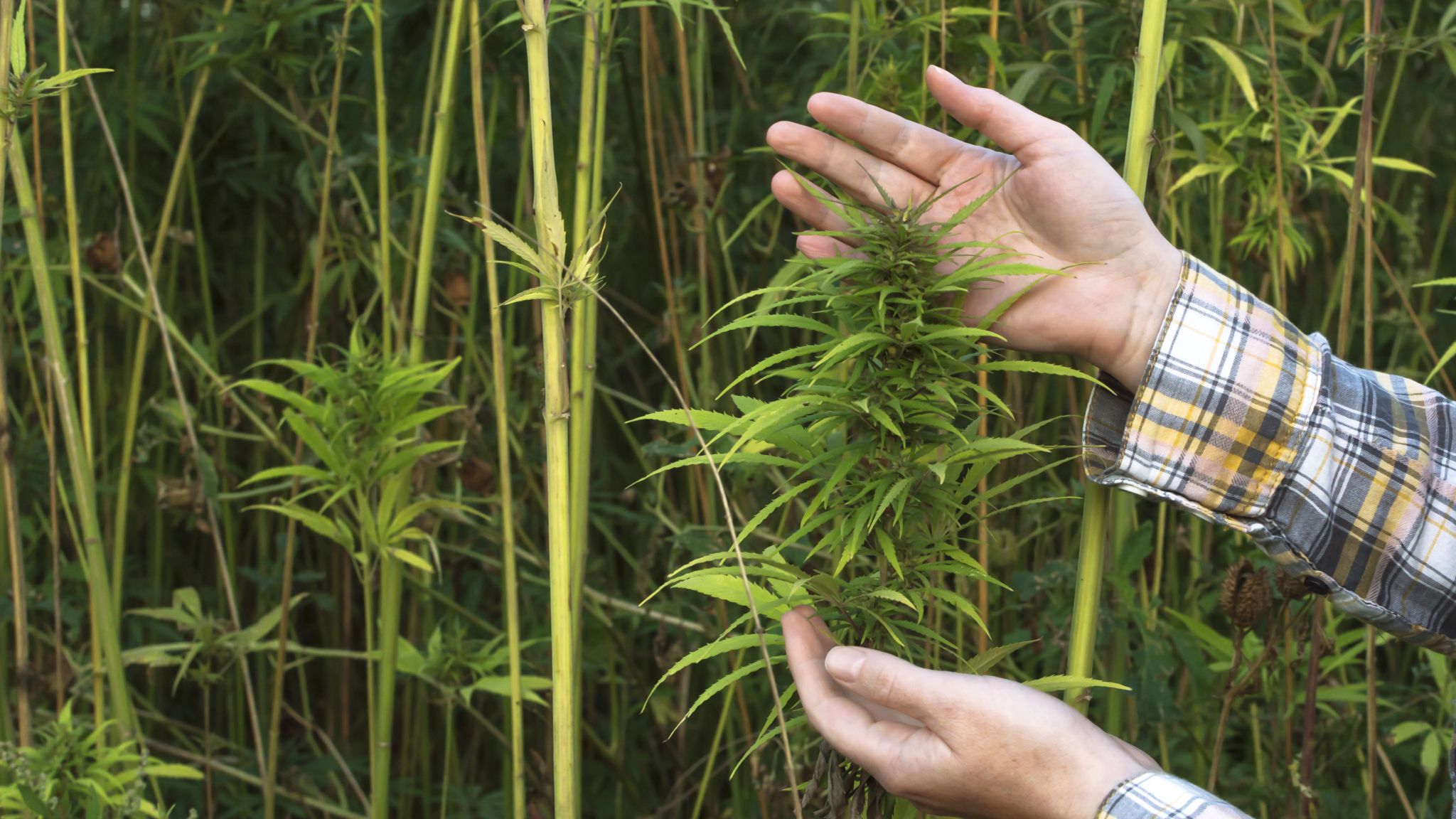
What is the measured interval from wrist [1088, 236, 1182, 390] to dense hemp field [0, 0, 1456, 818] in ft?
0.23

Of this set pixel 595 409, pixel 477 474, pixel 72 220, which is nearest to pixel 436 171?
pixel 72 220

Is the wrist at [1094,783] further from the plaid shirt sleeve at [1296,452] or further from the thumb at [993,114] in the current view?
the thumb at [993,114]

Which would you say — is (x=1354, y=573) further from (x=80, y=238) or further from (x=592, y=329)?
(x=80, y=238)

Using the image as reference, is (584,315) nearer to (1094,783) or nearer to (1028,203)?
(1028,203)

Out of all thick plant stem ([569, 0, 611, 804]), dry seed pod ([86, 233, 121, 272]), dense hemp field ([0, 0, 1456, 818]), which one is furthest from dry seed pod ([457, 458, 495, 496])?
dry seed pod ([86, 233, 121, 272])

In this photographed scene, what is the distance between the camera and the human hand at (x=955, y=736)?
0.64 meters

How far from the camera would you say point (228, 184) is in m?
1.59

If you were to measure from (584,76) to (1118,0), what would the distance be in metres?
0.47

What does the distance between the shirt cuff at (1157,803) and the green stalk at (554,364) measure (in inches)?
11.7

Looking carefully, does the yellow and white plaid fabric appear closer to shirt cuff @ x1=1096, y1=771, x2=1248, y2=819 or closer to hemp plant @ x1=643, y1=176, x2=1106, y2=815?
shirt cuff @ x1=1096, y1=771, x2=1248, y2=819

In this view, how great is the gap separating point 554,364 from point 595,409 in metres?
1.11

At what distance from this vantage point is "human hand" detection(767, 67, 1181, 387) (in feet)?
2.51

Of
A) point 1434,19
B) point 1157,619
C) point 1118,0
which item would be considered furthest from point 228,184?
point 1434,19

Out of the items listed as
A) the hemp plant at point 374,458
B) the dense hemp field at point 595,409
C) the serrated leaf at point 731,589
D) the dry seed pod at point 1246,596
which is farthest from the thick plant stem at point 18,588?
the dry seed pod at point 1246,596
